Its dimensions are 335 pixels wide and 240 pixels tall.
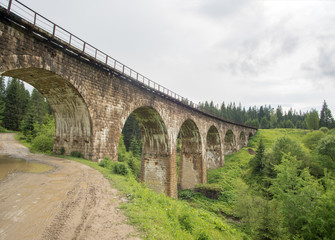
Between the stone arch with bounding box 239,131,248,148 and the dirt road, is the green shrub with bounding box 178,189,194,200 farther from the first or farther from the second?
the stone arch with bounding box 239,131,248,148

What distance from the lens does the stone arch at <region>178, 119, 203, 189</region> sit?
91.9ft

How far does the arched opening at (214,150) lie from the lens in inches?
1406

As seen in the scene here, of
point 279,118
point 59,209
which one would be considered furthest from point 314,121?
point 59,209

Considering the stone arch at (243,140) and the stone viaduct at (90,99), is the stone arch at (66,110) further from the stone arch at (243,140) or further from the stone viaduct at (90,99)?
the stone arch at (243,140)

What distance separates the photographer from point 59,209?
533cm

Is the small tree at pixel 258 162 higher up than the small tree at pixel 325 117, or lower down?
lower down

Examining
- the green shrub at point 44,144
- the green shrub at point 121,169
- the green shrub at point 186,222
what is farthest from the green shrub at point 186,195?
the green shrub at point 186,222

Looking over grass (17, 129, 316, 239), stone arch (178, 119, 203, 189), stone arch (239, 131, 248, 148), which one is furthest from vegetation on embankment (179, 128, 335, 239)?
stone arch (239, 131, 248, 148)

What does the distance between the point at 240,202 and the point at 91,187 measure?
14997 millimetres

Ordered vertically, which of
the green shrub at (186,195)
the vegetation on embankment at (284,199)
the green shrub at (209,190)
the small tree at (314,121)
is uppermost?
the small tree at (314,121)

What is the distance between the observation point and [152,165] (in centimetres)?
2253

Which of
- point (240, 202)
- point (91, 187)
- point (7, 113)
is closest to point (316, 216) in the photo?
point (240, 202)

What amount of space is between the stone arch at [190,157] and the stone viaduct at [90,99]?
3.34m

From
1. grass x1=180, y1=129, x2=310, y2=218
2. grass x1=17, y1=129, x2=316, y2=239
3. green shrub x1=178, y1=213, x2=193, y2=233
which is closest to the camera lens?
grass x1=17, y1=129, x2=316, y2=239
